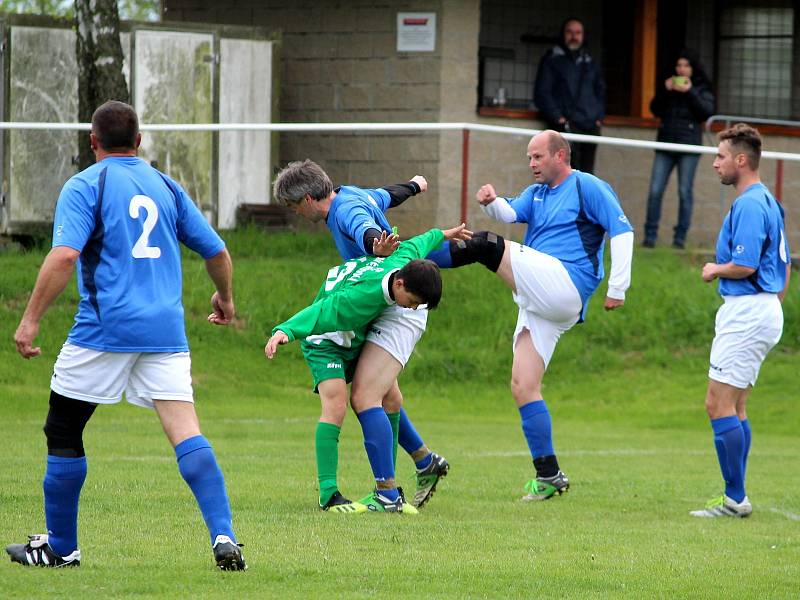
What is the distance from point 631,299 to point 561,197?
7.78m

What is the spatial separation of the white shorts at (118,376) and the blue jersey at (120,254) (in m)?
0.05

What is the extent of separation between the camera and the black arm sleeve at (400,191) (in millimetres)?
9305

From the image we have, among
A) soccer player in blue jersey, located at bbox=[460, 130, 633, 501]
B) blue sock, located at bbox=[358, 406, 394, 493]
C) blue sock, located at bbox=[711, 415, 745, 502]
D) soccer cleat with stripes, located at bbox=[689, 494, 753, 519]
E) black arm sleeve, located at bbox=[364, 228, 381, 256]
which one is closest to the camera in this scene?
black arm sleeve, located at bbox=[364, 228, 381, 256]

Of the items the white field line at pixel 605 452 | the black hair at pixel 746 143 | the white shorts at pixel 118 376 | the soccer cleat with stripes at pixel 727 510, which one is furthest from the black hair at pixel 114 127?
the white field line at pixel 605 452

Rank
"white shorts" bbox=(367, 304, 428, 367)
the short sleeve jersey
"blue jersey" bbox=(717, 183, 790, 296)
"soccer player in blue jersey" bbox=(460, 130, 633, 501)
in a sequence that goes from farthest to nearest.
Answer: "soccer player in blue jersey" bbox=(460, 130, 633, 501)
"blue jersey" bbox=(717, 183, 790, 296)
"white shorts" bbox=(367, 304, 428, 367)
the short sleeve jersey

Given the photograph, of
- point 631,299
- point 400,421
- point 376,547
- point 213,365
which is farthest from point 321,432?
point 631,299

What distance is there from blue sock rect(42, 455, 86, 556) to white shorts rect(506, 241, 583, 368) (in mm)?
3847

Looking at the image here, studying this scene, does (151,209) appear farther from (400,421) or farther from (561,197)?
(561,197)

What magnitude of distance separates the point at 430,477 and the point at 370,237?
1.73m

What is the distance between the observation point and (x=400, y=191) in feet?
30.9

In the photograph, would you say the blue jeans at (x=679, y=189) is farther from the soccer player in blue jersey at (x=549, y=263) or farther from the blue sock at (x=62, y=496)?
the blue sock at (x=62, y=496)

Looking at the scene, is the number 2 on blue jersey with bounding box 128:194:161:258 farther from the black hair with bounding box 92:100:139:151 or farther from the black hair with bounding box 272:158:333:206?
the black hair with bounding box 272:158:333:206

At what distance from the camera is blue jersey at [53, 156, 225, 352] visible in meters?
6.25

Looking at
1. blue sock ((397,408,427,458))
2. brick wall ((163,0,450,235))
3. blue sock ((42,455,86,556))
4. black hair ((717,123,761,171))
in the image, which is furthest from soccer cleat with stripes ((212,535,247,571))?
brick wall ((163,0,450,235))
